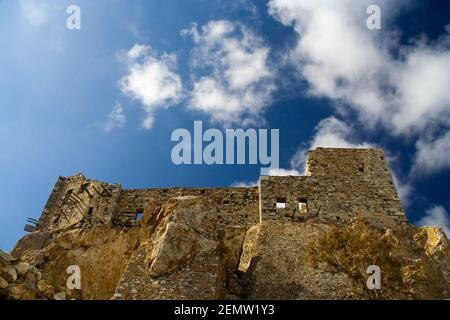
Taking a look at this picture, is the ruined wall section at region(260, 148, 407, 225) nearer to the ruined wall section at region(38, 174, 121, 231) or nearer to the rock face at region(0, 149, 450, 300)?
the rock face at region(0, 149, 450, 300)

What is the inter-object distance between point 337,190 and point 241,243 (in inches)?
234

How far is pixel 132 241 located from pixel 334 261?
10.2 meters

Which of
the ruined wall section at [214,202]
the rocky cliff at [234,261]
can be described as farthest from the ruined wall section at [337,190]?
the ruined wall section at [214,202]

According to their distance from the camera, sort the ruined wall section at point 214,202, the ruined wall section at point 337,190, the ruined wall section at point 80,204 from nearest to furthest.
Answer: the ruined wall section at point 337,190, the ruined wall section at point 214,202, the ruined wall section at point 80,204

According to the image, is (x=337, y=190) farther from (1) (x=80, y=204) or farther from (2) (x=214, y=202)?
(1) (x=80, y=204)

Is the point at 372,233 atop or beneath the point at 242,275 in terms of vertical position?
atop

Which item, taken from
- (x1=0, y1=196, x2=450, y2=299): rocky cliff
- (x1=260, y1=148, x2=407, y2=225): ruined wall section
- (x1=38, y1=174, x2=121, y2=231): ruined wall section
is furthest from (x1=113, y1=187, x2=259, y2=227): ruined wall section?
(x1=260, y1=148, x2=407, y2=225): ruined wall section

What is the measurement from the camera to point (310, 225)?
1909 cm

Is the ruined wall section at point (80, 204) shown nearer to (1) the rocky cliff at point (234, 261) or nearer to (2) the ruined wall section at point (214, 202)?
(2) the ruined wall section at point (214, 202)

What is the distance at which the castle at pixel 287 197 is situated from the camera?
20.2m

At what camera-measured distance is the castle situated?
20188mm

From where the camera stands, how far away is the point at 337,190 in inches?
824
